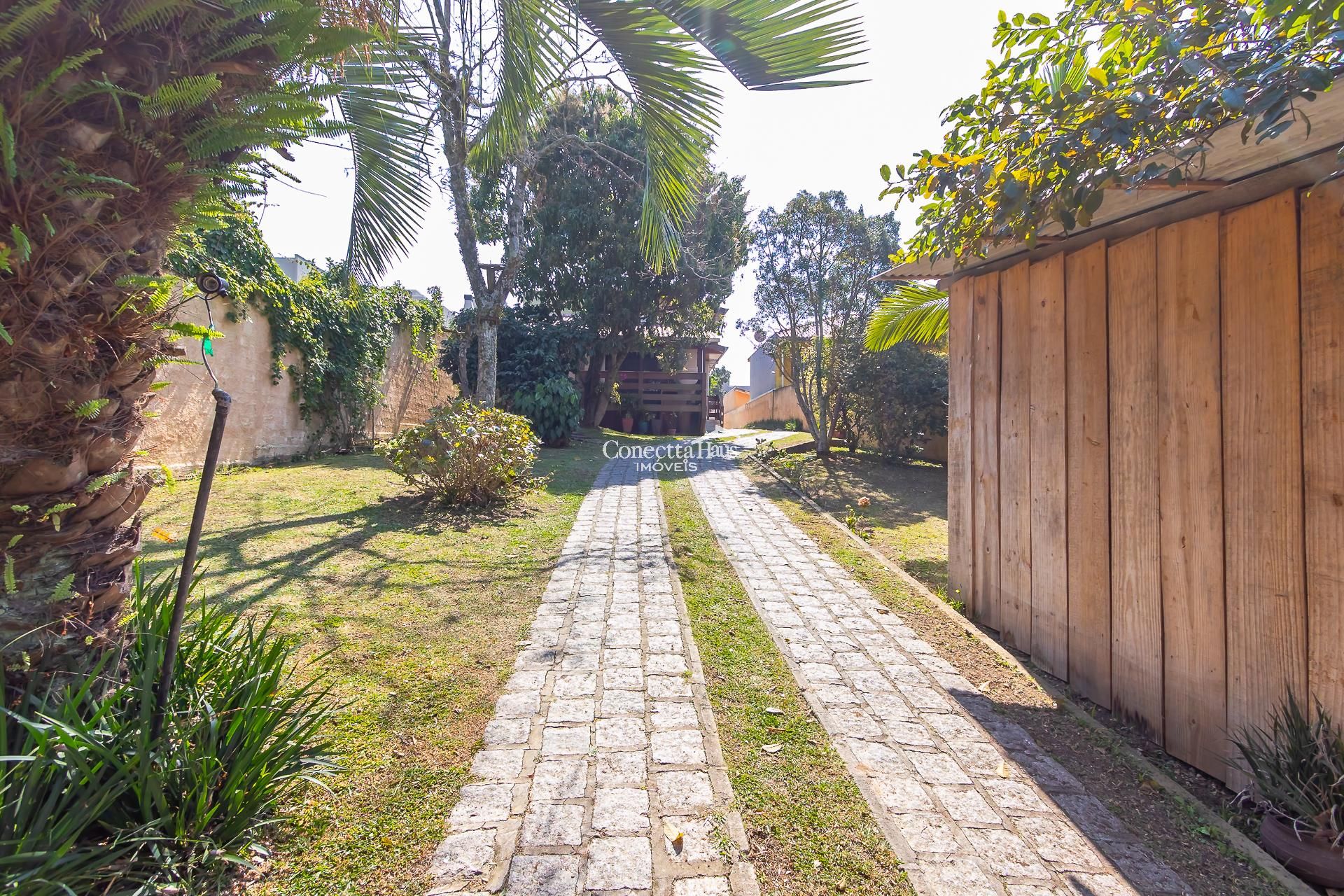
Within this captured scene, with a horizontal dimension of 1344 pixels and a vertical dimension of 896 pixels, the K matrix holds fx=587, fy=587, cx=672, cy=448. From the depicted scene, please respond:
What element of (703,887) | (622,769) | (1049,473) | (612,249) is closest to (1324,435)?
(1049,473)

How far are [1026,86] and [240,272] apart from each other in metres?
8.89

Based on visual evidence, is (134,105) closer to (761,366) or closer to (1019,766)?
(1019,766)

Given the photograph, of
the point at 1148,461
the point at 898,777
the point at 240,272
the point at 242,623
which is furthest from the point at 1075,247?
the point at 240,272

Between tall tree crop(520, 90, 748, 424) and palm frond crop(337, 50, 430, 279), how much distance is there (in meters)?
10.0

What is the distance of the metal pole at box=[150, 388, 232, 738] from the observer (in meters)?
1.48

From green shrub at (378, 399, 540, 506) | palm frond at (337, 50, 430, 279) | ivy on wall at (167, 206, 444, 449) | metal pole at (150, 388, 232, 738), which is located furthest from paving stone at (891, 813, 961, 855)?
ivy on wall at (167, 206, 444, 449)

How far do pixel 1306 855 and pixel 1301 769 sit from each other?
264 mm

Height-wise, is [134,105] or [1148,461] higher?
[134,105]

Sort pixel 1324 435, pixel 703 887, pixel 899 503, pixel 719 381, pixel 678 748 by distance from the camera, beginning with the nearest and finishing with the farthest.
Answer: pixel 703 887, pixel 1324 435, pixel 678 748, pixel 899 503, pixel 719 381

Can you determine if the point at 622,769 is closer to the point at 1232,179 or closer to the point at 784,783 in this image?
the point at 784,783

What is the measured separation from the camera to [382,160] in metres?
3.48

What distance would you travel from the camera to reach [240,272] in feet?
25.2

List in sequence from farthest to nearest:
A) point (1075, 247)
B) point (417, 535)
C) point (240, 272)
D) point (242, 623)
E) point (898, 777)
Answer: point (240, 272)
point (417, 535)
point (242, 623)
point (1075, 247)
point (898, 777)

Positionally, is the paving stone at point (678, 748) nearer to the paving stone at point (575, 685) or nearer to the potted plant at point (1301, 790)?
the paving stone at point (575, 685)
